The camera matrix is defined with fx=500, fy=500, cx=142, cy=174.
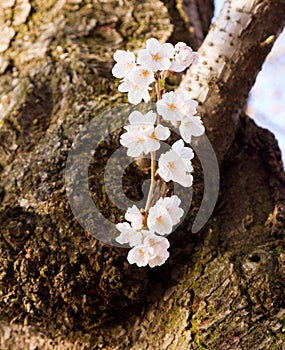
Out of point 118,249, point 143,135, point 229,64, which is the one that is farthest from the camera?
point 229,64

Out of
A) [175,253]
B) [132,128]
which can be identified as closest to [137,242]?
[132,128]

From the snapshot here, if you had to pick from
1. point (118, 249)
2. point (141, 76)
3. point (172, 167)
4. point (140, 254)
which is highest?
point (141, 76)

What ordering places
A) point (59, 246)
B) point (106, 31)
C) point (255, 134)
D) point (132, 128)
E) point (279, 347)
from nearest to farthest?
point (132, 128) < point (279, 347) < point (59, 246) < point (255, 134) < point (106, 31)

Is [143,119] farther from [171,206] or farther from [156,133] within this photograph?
[171,206]

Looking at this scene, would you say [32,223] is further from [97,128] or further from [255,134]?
[255,134]

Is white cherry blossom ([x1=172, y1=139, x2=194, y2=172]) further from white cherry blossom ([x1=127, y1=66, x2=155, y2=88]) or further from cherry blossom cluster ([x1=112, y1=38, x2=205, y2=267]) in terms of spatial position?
white cherry blossom ([x1=127, y1=66, x2=155, y2=88])

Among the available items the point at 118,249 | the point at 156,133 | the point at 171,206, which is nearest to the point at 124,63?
the point at 156,133

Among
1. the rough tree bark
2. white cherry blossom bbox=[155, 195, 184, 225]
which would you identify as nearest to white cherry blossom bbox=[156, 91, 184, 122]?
white cherry blossom bbox=[155, 195, 184, 225]
